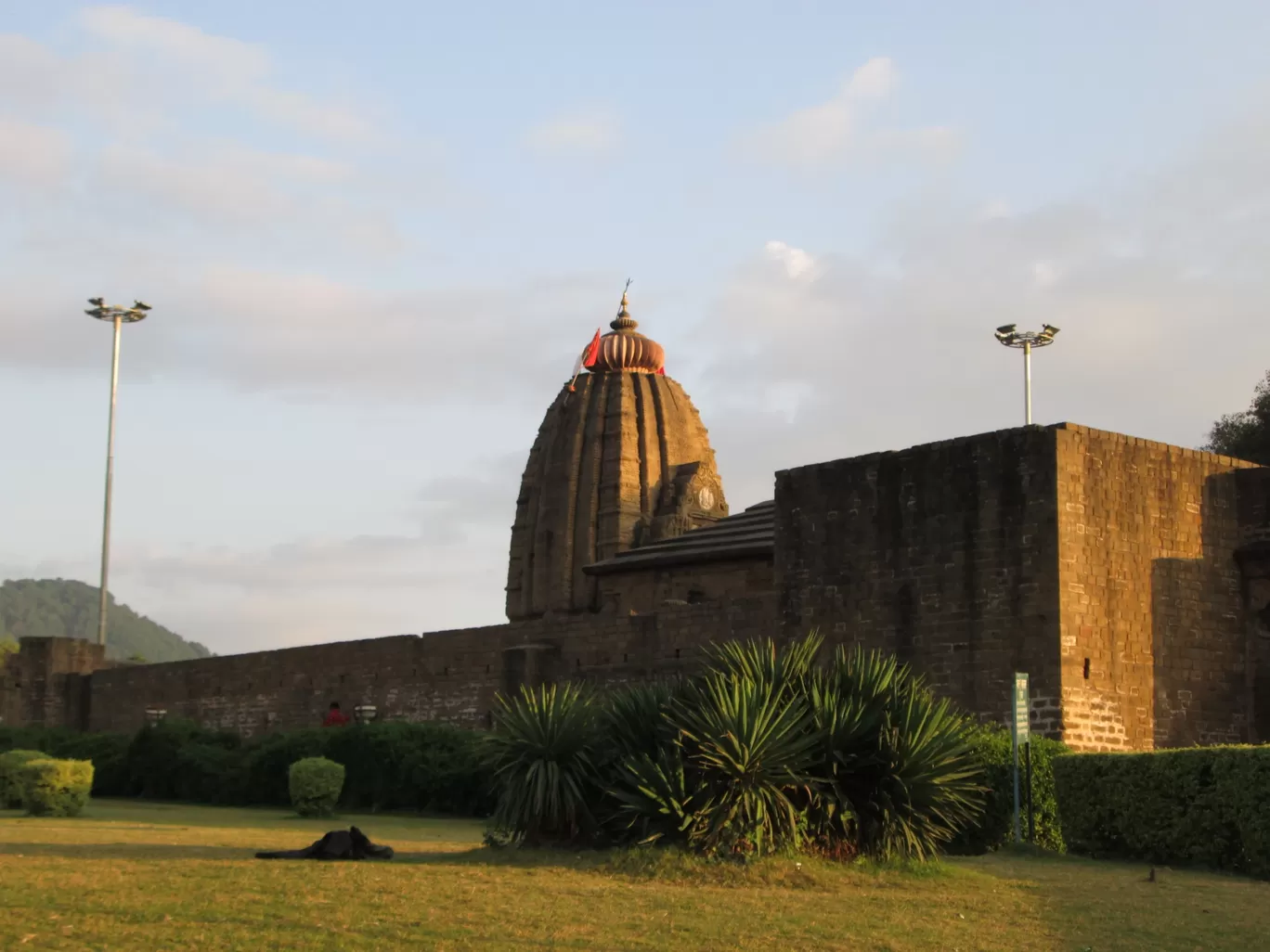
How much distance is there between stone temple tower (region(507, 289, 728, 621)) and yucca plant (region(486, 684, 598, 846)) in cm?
3700

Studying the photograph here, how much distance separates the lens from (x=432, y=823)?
2088 centimetres

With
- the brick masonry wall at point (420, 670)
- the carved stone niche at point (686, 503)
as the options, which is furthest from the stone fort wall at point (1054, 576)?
the carved stone niche at point (686, 503)

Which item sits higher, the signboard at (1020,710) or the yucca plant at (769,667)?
the yucca plant at (769,667)

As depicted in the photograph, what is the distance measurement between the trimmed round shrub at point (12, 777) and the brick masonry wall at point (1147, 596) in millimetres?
12804

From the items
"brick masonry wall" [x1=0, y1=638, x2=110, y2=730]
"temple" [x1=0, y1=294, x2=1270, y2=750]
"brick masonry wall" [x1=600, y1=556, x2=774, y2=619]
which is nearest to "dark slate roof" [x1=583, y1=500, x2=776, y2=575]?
"brick masonry wall" [x1=600, y1=556, x2=774, y2=619]

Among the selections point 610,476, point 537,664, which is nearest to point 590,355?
point 610,476

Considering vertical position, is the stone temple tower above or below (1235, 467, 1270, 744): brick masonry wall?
above

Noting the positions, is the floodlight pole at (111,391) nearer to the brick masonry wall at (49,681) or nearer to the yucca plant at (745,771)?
the brick masonry wall at (49,681)

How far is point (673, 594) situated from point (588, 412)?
20.4m

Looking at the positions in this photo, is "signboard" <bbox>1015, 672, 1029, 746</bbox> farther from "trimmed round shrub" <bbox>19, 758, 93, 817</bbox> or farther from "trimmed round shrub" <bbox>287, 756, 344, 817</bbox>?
"trimmed round shrub" <bbox>19, 758, 93, 817</bbox>

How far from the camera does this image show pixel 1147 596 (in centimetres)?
1892

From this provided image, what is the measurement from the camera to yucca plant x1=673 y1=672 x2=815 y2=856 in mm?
11648

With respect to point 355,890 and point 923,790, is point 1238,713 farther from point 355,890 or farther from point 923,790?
point 355,890

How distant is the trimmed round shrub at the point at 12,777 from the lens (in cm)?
2128
